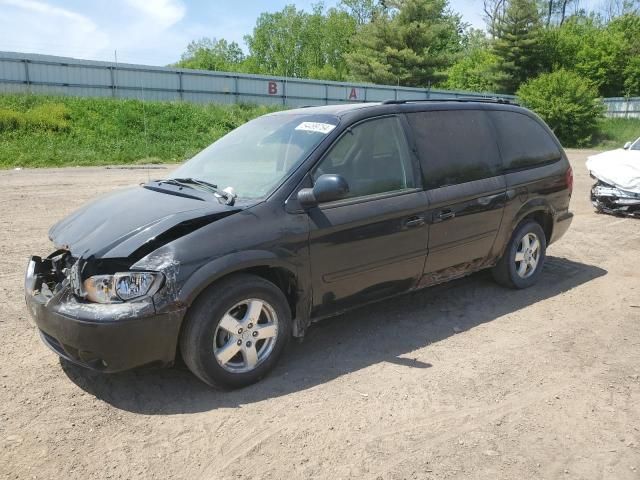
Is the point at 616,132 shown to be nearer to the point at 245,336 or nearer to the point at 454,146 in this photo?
the point at 454,146

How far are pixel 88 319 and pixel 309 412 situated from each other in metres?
1.39

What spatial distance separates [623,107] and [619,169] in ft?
126

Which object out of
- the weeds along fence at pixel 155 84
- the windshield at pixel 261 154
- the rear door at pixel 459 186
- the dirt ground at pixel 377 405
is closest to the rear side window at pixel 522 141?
the rear door at pixel 459 186

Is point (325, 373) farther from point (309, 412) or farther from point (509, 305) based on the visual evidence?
point (509, 305)

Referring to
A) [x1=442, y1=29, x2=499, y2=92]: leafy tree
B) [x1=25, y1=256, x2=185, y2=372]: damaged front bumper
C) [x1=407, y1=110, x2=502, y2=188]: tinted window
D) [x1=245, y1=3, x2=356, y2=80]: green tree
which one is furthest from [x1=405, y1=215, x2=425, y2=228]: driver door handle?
[x1=245, y1=3, x2=356, y2=80]: green tree

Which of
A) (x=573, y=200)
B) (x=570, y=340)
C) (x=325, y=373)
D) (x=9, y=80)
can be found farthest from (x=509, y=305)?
(x=9, y=80)

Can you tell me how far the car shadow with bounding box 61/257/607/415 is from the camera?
3.60 metres

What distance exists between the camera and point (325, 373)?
3.95 metres

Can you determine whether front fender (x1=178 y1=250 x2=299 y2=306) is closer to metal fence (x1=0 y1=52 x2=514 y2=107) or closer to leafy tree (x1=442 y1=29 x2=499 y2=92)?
metal fence (x1=0 y1=52 x2=514 y2=107)

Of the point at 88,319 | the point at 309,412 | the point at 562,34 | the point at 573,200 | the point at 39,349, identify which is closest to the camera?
the point at 88,319

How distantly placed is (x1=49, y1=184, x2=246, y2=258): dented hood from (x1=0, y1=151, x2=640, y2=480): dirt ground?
3.10 feet

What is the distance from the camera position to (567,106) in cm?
3472

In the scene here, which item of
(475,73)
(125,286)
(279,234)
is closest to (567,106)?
(475,73)

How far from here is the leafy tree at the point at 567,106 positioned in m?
35.0
